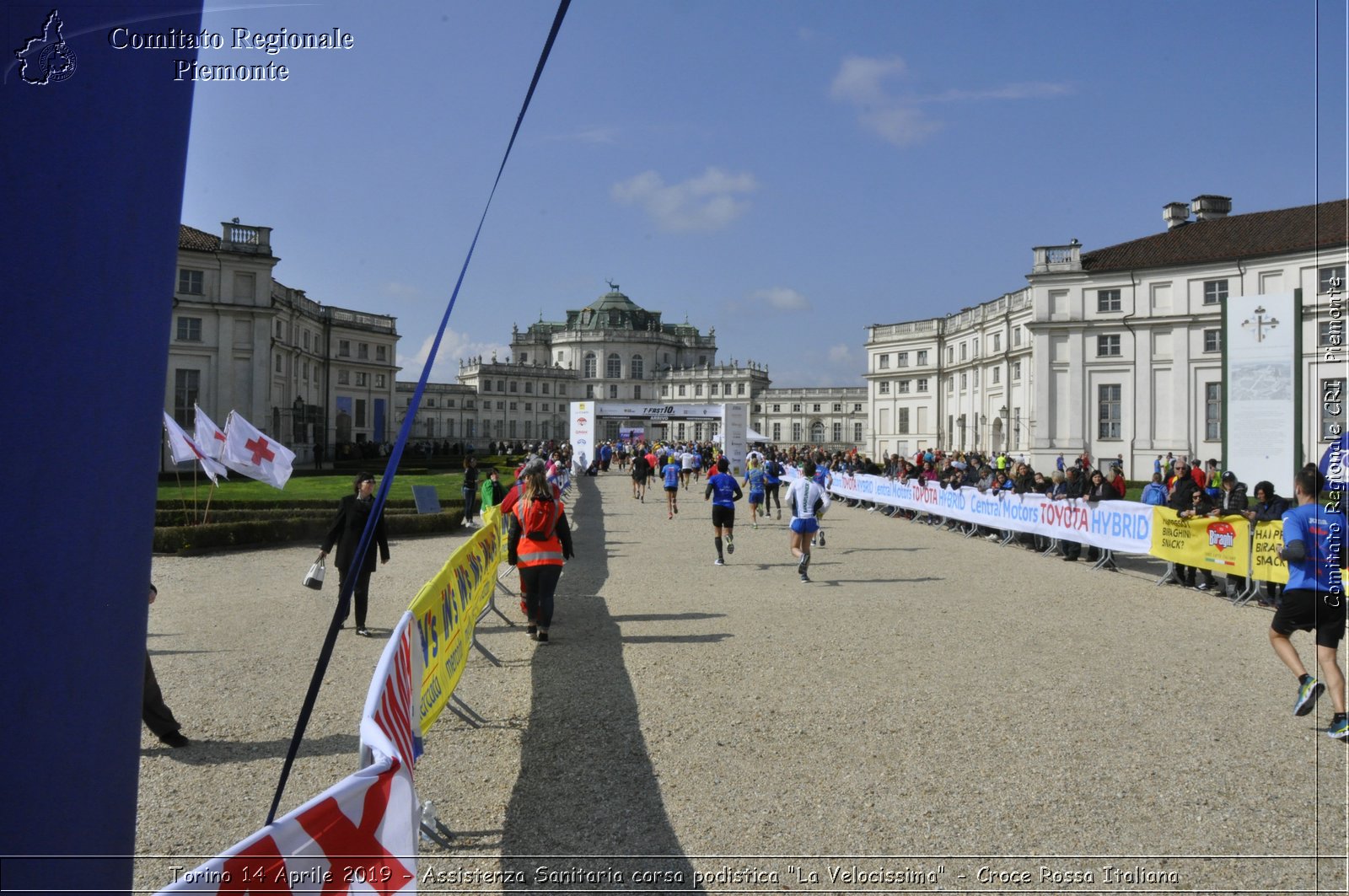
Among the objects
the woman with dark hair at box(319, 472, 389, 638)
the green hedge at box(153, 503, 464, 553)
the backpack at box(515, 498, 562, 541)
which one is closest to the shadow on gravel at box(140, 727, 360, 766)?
the backpack at box(515, 498, 562, 541)

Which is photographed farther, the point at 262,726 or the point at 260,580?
the point at 260,580

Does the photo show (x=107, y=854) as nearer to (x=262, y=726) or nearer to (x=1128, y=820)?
(x=1128, y=820)

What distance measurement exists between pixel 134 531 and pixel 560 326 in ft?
458

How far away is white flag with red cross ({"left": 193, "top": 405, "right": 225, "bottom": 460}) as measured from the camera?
1519 centimetres

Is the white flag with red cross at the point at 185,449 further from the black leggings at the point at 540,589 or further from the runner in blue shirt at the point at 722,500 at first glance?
the black leggings at the point at 540,589

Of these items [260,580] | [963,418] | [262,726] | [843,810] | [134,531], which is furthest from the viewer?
[963,418]

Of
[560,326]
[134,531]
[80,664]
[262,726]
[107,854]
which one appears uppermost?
[560,326]

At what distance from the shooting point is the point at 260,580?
42.5 ft

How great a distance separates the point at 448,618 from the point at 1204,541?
1059 cm

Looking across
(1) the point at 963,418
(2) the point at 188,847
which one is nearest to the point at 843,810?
(2) the point at 188,847

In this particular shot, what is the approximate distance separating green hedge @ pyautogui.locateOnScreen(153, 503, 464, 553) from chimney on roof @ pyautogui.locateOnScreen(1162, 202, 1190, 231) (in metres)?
43.5

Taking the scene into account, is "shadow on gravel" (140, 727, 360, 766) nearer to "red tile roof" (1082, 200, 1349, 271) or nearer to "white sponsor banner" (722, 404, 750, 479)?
"white sponsor banner" (722, 404, 750, 479)

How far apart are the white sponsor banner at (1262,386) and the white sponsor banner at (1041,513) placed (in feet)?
11.2

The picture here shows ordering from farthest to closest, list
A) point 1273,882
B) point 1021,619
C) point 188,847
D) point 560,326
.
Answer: point 560,326 < point 1021,619 < point 188,847 < point 1273,882
